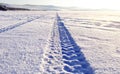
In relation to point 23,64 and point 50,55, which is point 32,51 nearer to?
point 50,55

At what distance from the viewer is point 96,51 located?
6219 millimetres

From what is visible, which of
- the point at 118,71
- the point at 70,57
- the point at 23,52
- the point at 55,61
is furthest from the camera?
the point at 23,52

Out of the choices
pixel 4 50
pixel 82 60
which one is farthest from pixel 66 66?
pixel 4 50

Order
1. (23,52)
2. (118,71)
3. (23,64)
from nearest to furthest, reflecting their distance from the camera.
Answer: (118,71)
(23,64)
(23,52)

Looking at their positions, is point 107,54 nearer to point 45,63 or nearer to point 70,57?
point 70,57

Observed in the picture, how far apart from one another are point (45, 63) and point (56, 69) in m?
0.48

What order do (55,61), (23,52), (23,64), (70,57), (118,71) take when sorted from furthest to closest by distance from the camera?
(23,52), (70,57), (55,61), (23,64), (118,71)

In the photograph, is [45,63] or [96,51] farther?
Answer: [96,51]

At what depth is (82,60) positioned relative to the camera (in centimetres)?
528

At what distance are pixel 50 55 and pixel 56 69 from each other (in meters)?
1.28

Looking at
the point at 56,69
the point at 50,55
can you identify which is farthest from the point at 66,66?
the point at 50,55

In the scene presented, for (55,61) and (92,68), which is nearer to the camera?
(92,68)

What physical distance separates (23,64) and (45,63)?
1.61 ft

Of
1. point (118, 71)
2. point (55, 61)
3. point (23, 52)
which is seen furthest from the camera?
point (23, 52)
